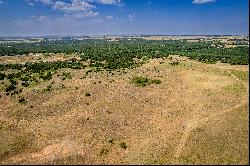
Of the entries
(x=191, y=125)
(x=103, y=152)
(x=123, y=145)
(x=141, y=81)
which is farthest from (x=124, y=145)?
(x=141, y=81)

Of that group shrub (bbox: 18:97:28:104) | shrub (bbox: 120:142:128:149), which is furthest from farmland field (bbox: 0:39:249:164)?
shrub (bbox: 120:142:128:149)

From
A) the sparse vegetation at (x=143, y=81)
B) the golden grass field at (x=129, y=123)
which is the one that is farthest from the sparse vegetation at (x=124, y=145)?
the sparse vegetation at (x=143, y=81)

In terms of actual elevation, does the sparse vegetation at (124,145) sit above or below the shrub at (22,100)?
below

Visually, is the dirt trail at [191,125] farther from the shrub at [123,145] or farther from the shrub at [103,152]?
the shrub at [103,152]

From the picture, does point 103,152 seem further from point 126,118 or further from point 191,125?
point 191,125

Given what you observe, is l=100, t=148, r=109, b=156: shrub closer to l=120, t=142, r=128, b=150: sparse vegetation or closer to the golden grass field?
the golden grass field

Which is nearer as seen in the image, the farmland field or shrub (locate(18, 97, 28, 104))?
the farmland field

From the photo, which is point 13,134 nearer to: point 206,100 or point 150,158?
point 150,158
